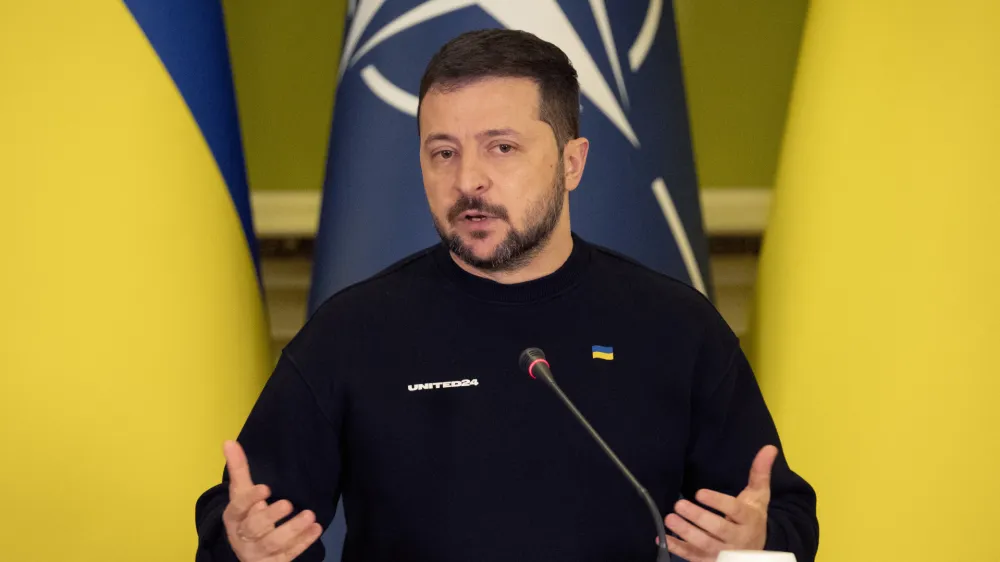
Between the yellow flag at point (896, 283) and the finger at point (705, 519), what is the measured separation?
1.53ft

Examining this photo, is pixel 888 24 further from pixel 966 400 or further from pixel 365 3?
pixel 365 3

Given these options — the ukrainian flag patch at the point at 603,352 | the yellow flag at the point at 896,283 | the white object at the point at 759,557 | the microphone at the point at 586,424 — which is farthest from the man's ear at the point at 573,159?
the white object at the point at 759,557

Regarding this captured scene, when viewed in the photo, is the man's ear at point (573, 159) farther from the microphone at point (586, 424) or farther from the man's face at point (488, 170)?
the microphone at point (586, 424)

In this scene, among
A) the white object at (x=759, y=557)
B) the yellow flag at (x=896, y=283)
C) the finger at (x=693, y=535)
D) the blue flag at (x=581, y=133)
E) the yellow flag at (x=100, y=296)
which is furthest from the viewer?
the blue flag at (x=581, y=133)

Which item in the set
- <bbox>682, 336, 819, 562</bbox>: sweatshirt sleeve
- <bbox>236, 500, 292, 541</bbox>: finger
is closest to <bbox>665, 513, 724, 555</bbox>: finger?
<bbox>682, 336, 819, 562</bbox>: sweatshirt sleeve

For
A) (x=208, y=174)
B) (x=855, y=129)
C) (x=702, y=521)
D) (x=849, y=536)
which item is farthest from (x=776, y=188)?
(x=702, y=521)

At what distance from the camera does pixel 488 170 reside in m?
1.30

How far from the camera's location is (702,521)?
1062 millimetres

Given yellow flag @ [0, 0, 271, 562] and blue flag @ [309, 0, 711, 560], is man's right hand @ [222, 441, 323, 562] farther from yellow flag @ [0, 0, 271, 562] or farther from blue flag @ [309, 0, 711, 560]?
blue flag @ [309, 0, 711, 560]

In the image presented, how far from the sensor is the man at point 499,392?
4.14 ft

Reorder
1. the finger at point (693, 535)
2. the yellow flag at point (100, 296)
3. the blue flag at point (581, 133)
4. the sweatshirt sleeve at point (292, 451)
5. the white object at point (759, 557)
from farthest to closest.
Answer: the blue flag at point (581, 133) → the yellow flag at point (100, 296) → the sweatshirt sleeve at point (292, 451) → the finger at point (693, 535) → the white object at point (759, 557)

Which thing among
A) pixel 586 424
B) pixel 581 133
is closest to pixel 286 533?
pixel 586 424

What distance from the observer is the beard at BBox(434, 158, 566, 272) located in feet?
4.25

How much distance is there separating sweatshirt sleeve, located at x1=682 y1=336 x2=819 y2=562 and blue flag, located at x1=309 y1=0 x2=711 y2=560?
405 millimetres
